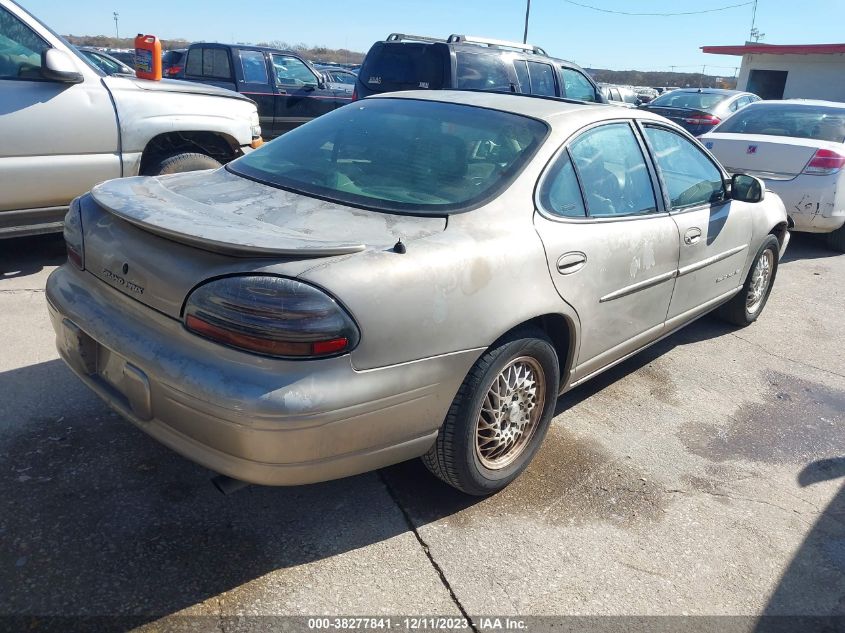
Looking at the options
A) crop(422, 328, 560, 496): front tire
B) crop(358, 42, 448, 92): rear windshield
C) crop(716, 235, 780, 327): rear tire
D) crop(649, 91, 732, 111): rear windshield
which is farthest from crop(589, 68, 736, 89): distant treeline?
crop(422, 328, 560, 496): front tire

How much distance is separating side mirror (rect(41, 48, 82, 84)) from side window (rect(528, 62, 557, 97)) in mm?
5978

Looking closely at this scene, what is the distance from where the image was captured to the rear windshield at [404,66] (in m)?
8.40

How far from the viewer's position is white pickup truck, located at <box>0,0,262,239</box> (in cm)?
471

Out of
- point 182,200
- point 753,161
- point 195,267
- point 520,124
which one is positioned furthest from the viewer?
point 753,161

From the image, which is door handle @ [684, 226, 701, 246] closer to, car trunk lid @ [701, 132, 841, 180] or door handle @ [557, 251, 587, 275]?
door handle @ [557, 251, 587, 275]

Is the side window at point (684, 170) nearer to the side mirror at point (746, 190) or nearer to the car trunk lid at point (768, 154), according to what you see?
the side mirror at point (746, 190)

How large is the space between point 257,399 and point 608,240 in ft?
6.08

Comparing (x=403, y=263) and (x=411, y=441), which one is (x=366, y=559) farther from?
(x=403, y=263)

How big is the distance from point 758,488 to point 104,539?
2.80 meters

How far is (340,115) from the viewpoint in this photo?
362 cm

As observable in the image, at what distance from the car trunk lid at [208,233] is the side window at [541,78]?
7.06 meters

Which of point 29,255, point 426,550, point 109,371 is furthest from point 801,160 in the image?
point 29,255

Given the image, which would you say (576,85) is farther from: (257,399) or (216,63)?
(257,399)

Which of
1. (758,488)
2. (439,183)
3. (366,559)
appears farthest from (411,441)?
(758,488)
